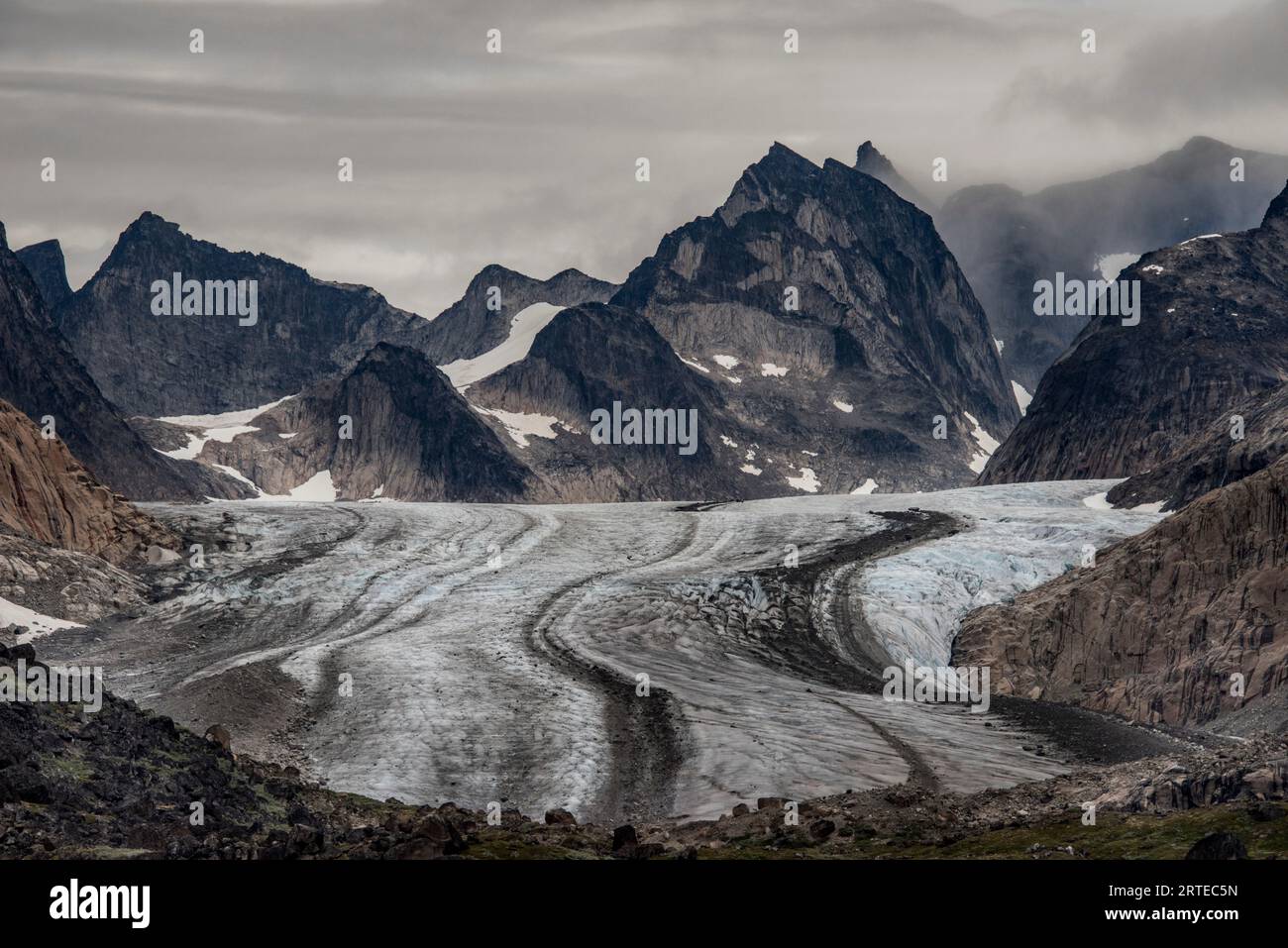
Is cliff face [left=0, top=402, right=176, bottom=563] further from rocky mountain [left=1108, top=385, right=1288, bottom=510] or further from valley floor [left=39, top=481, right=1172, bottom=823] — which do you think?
rocky mountain [left=1108, top=385, right=1288, bottom=510]

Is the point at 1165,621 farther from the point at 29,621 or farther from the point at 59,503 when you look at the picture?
the point at 59,503

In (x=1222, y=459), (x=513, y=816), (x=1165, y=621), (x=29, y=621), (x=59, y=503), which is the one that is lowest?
(x=513, y=816)

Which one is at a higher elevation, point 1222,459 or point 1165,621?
point 1222,459

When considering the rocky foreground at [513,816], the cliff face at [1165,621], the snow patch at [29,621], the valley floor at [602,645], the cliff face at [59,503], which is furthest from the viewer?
the cliff face at [59,503]

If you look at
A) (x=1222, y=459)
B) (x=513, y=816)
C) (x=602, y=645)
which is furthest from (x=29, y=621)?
(x=1222, y=459)

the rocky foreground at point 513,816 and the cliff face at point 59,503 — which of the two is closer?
the rocky foreground at point 513,816

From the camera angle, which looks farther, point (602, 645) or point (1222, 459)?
point (1222, 459)

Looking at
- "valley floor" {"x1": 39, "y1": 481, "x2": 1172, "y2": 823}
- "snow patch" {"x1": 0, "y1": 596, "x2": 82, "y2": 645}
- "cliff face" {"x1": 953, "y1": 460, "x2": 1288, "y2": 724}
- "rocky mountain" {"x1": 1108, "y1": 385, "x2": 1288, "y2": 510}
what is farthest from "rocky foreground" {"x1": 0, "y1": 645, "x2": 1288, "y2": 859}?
"rocky mountain" {"x1": 1108, "y1": 385, "x2": 1288, "y2": 510}

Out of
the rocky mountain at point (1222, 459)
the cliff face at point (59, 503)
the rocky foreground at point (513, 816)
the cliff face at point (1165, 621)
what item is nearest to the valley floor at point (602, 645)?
the cliff face at point (59, 503)

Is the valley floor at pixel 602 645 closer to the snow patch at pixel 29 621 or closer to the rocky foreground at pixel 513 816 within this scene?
the snow patch at pixel 29 621
